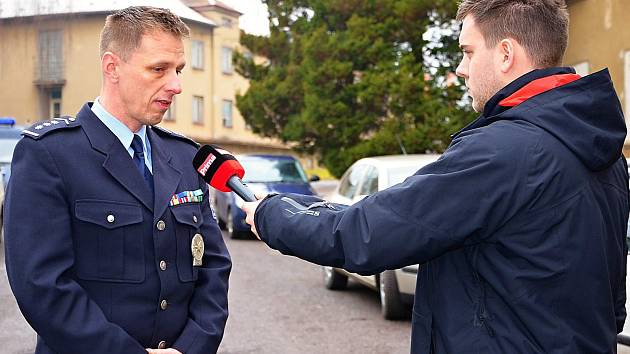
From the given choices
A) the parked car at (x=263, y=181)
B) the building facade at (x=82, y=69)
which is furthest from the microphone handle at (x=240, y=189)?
the building facade at (x=82, y=69)

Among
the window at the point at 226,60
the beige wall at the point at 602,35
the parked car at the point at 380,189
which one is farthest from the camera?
the window at the point at 226,60

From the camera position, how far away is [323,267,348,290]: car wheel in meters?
10.4

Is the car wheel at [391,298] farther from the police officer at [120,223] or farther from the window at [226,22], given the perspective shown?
the window at [226,22]

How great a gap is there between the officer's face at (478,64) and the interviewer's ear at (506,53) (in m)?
0.02

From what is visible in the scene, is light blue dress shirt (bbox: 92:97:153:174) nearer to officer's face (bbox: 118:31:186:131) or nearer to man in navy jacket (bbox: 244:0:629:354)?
officer's face (bbox: 118:31:186:131)

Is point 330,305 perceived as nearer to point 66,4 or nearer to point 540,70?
point 540,70

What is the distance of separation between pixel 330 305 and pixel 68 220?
703 centimetres

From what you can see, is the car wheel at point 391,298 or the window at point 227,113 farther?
the window at point 227,113

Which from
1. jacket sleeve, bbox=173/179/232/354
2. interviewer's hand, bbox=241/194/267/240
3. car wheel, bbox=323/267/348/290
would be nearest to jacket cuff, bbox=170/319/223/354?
jacket sleeve, bbox=173/179/232/354

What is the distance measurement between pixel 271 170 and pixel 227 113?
3406cm

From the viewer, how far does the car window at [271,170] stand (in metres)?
17.1

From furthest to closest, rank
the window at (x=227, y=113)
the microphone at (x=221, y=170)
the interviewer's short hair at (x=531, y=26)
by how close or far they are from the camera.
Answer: the window at (x=227, y=113) < the microphone at (x=221, y=170) < the interviewer's short hair at (x=531, y=26)

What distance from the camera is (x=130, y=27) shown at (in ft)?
9.39

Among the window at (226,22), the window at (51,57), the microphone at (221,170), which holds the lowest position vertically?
the microphone at (221,170)
